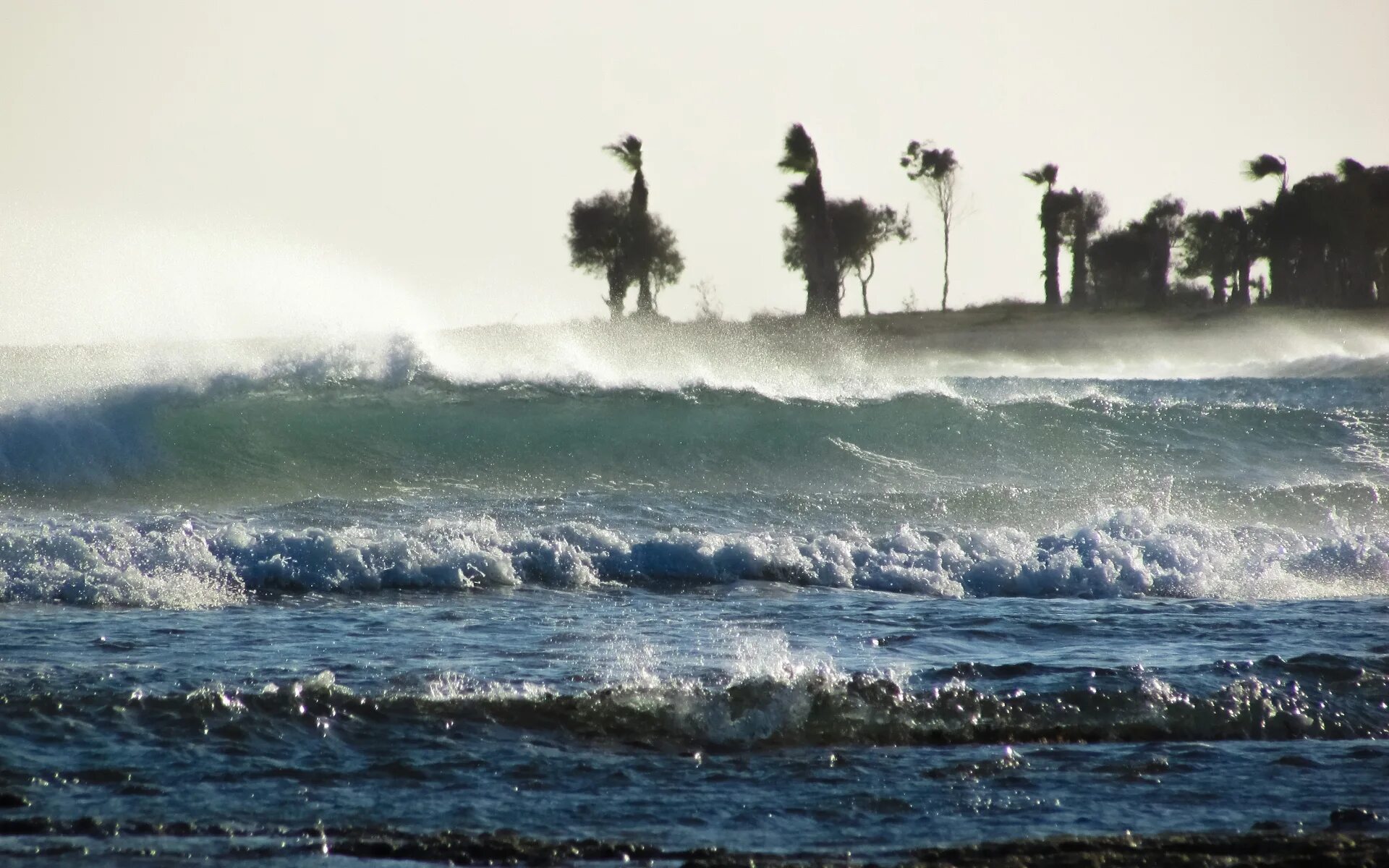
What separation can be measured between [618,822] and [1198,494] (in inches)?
542

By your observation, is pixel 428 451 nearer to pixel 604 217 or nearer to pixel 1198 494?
pixel 1198 494

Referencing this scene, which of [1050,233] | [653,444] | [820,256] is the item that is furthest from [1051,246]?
[653,444]

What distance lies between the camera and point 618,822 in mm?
4742

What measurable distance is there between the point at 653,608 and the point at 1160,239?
63.0 m

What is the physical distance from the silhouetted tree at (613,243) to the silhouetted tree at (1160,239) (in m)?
20.9

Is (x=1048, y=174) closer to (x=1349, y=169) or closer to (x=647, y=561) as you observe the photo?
(x=1349, y=169)

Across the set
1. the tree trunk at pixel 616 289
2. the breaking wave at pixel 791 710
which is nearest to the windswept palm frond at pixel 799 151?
the tree trunk at pixel 616 289

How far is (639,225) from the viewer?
54.7 metres

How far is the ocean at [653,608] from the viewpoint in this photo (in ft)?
16.5

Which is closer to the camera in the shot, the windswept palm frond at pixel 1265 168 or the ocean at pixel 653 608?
the ocean at pixel 653 608

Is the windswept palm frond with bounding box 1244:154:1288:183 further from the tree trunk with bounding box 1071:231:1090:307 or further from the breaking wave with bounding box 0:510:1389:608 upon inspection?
the breaking wave with bounding box 0:510:1389:608

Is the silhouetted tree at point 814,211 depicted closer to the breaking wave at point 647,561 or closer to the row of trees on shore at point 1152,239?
the row of trees on shore at point 1152,239

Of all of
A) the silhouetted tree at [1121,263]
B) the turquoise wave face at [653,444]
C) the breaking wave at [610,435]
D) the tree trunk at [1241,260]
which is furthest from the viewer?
the silhouetted tree at [1121,263]

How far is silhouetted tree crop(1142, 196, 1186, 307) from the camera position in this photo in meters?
62.9
